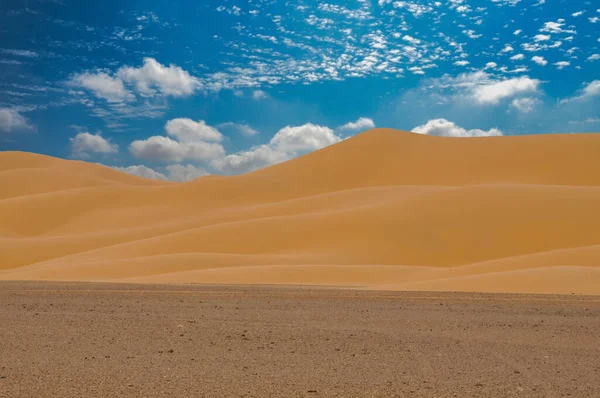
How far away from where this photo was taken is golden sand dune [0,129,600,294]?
3528 cm

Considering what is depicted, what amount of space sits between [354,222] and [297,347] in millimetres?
44060

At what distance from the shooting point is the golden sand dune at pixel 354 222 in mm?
35281

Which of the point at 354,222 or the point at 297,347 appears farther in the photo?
the point at 354,222

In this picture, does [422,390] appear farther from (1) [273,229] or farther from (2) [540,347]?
(1) [273,229]

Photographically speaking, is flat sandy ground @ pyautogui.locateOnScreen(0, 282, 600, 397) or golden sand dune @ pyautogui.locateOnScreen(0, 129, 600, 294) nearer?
flat sandy ground @ pyautogui.locateOnScreen(0, 282, 600, 397)

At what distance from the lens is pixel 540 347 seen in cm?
1253

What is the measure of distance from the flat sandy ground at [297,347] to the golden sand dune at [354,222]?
10.7 m

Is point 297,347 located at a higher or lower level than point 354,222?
lower

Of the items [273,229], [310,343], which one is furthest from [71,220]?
[310,343]

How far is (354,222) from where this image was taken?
5597 cm

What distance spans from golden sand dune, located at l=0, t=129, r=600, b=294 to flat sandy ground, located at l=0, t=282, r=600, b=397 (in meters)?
10.7

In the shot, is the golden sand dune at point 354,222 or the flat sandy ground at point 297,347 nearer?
the flat sandy ground at point 297,347

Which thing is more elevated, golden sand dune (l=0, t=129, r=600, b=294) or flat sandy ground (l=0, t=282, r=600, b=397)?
golden sand dune (l=0, t=129, r=600, b=294)

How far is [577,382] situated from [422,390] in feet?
8.36
